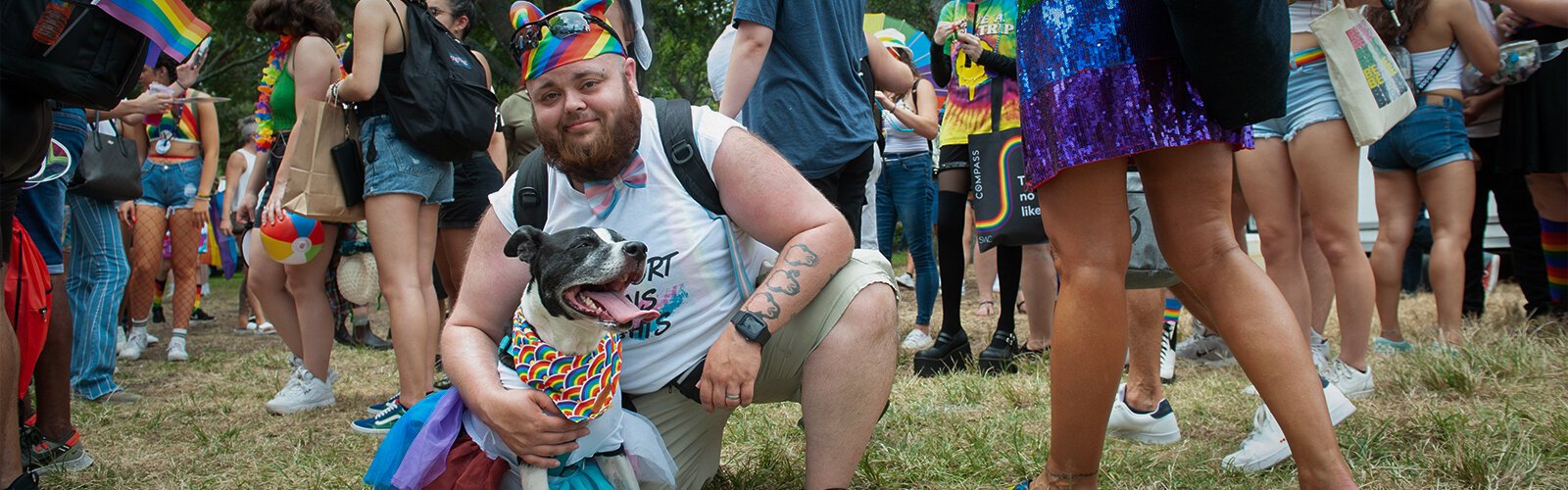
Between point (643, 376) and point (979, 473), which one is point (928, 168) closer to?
point (979, 473)

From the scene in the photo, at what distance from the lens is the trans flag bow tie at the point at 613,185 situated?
239cm

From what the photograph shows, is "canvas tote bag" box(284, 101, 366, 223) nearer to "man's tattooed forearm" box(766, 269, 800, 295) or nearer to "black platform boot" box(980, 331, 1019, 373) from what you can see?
"man's tattooed forearm" box(766, 269, 800, 295)

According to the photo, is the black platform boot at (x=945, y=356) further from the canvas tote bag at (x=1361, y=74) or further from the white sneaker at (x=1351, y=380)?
the canvas tote bag at (x=1361, y=74)

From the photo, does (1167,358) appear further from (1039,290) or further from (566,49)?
(566,49)

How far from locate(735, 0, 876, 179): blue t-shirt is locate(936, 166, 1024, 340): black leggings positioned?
102 centimetres

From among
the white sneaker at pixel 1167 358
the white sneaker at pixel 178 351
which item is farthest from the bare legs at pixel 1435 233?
the white sneaker at pixel 178 351

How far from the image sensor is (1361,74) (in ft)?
10.1

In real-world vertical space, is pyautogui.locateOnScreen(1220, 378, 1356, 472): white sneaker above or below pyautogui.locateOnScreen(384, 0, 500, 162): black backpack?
below

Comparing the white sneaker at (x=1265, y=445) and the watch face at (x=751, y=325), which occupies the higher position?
the watch face at (x=751, y=325)

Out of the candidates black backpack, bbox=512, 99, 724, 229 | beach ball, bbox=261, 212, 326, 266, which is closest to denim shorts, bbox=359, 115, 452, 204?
beach ball, bbox=261, 212, 326, 266

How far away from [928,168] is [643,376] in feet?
13.6

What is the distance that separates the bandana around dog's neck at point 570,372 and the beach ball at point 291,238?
7.69ft

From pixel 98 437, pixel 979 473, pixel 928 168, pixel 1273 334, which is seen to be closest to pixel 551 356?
pixel 979 473

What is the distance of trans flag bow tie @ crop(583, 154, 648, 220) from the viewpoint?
94.0 inches
